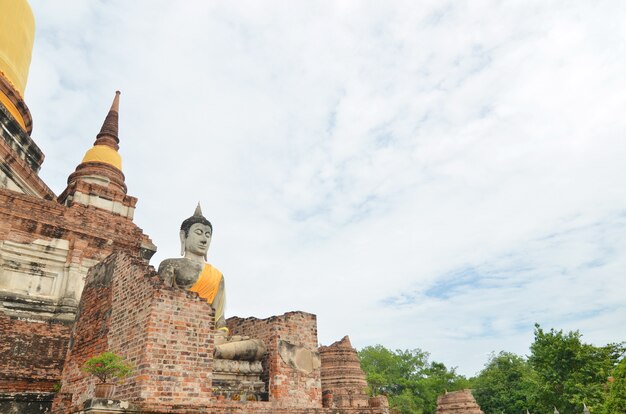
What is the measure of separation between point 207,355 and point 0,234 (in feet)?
23.0

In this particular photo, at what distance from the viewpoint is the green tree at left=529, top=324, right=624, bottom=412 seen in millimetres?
25062

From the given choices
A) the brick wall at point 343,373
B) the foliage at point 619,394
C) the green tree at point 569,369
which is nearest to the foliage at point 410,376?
the green tree at point 569,369

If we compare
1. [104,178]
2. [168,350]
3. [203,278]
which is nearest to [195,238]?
[203,278]

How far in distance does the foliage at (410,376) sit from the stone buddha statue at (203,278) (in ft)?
122

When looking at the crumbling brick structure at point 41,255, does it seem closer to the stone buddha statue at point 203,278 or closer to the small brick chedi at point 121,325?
the small brick chedi at point 121,325

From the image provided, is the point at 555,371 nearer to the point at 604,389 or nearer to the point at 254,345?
the point at 604,389

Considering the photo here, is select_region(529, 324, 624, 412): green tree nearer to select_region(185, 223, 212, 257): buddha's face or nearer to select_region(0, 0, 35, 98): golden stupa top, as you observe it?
select_region(185, 223, 212, 257): buddha's face

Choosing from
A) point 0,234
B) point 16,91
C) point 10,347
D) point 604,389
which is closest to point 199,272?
point 10,347

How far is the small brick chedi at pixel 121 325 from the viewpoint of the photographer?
279 inches

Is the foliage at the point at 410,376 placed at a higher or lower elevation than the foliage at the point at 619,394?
higher

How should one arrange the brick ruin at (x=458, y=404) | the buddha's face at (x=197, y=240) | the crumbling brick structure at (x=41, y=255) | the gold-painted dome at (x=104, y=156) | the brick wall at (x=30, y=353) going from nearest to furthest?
1. the brick wall at (x=30, y=353)
2. the crumbling brick structure at (x=41, y=255)
3. the buddha's face at (x=197, y=240)
4. the gold-painted dome at (x=104, y=156)
5. the brick ruin at (x=458, y=404)

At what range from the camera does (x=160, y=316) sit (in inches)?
283

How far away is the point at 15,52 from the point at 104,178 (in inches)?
243

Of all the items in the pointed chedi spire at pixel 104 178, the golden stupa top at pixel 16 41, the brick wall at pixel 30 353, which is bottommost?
the brick wall at pixel 30 353
